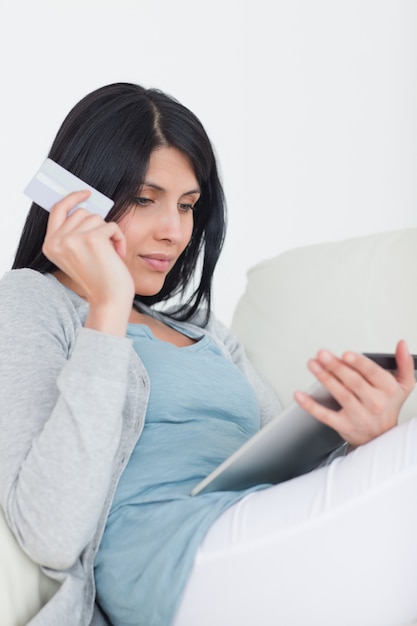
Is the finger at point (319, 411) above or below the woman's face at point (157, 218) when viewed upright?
below

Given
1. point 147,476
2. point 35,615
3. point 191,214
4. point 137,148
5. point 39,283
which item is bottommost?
point 35,615

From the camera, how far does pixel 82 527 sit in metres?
1.05

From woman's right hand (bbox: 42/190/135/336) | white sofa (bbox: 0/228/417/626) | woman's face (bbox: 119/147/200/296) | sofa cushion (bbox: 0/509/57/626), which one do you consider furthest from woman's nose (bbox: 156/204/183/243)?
sofa cushion (bbox: 0/509/57/626)

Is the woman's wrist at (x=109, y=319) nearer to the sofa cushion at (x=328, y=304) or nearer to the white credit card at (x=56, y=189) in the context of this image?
the white credit card at (x=56, y=189)

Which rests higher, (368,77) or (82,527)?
(368,77)

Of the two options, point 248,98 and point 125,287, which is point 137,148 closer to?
point 125,287

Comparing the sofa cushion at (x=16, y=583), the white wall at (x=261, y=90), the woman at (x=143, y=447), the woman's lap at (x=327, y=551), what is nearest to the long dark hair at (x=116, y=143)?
the woman at (x=143, y=447)

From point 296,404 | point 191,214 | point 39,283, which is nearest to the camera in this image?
point 296,404

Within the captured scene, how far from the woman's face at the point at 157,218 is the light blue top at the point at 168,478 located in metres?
0.11

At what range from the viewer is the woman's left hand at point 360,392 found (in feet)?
3.43

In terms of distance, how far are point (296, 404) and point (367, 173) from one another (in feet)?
7.14

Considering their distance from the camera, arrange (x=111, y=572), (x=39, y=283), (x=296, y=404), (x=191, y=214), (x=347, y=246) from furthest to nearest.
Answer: (x=347, y=246)
(x=191, y=214)
(x=39, y=283)
(x=111, y=572)
(x=296, y=404)


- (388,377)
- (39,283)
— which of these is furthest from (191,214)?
(388,377)

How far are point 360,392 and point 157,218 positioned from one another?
515 mm
